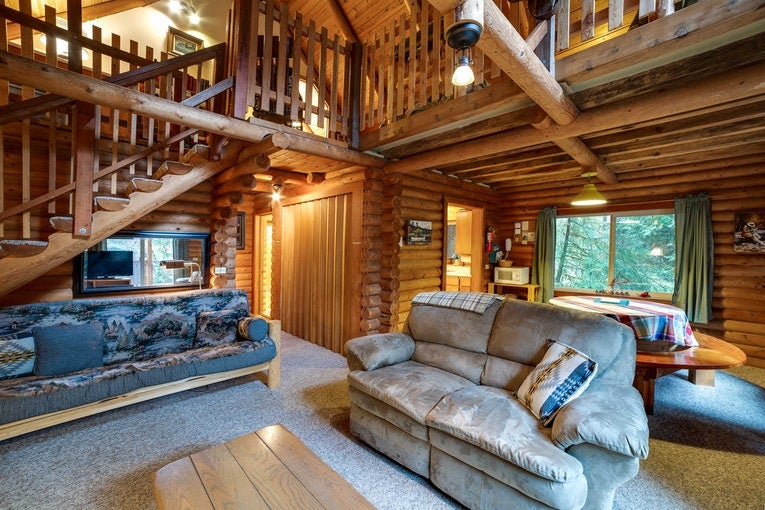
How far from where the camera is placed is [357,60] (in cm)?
370

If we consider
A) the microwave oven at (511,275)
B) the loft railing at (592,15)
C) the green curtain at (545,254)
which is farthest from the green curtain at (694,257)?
the loft railing at (592,15)

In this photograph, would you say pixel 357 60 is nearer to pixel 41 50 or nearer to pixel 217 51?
pixel 217 51

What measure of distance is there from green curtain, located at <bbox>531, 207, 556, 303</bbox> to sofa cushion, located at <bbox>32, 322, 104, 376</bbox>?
19.6 ft

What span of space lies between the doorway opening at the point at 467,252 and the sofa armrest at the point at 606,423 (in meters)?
3.84

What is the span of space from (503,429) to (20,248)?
3.60 m

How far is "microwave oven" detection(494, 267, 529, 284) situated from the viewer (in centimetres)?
572

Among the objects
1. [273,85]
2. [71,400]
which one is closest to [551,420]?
[71,400]

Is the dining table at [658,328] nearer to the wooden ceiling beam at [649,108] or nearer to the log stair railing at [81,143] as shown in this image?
the wooden ceiling beam at [649,108]

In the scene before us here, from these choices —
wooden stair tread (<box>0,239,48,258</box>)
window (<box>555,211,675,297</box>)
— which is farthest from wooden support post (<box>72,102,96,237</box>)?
window (<box>555,211,675,297</box>)

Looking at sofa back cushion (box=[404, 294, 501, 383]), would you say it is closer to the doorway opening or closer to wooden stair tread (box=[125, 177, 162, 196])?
wooden stair tread (box=[125, 177, 162, 196])

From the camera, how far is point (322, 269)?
4.65 meters

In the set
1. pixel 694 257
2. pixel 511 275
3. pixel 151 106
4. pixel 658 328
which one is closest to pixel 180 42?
pixel 151 106

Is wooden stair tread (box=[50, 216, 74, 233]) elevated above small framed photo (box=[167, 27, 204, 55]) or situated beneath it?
situated beneath

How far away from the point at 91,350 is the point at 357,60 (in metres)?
3.81
